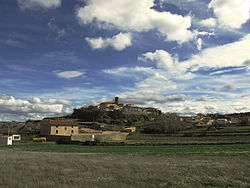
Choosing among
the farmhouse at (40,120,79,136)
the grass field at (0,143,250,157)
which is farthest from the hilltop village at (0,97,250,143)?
the grass field at (0,143,250,157)

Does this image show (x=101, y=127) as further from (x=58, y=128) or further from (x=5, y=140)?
(x=5, y=140)

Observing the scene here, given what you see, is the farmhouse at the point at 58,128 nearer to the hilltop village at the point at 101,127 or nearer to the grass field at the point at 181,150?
the hilltop village at the point at 101,127

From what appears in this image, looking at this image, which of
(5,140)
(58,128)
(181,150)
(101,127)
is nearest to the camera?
(181,150)

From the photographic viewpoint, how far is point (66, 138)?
62281 millimetres

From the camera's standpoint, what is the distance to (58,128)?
264ft

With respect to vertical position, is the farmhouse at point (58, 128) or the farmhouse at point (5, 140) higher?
the farmhouse at point (58, 128)

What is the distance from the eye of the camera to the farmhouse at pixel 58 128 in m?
79.2

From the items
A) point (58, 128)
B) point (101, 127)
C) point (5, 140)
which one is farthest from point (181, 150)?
point (101, 127)

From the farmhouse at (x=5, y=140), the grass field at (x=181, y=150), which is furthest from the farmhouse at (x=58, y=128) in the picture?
the grass field at (x=181, y=150)

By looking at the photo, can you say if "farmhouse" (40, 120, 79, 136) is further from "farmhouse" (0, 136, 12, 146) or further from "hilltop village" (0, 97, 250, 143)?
"farmhouse" (0, 136, 12, 146)

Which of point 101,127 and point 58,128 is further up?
point 58,128

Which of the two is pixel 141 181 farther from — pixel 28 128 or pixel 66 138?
pixel 28 128

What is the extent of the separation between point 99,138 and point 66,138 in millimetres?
9527

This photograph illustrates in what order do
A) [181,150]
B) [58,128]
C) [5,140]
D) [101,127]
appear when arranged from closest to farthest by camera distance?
[181,150] → [5,140] → [58,128] → [101,127]
